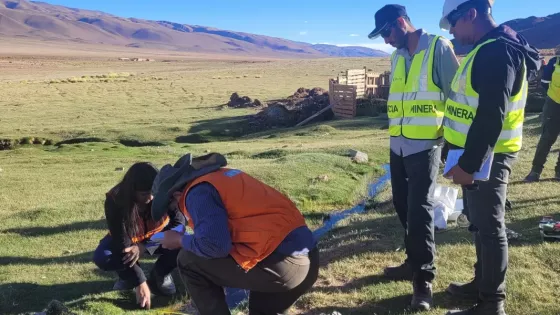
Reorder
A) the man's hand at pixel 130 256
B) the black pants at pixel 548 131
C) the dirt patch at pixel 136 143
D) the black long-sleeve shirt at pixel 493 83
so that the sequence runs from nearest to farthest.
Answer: the black long-sleeve shirt at pixel 493 83 < the man's hand at pixel 130 256 < the black pants at pixel 548 131 < the dirt patch at pixel 136 143

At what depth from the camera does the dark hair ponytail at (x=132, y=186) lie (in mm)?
4145

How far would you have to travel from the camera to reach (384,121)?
20984 mm

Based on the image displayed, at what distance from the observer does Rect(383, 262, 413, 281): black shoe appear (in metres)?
4.86

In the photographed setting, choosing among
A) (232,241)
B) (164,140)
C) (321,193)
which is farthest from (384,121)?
(232,241)

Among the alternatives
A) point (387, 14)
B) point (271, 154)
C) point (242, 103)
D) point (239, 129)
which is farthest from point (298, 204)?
point (242, 103)

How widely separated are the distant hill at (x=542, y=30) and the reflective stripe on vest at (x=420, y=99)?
116 m

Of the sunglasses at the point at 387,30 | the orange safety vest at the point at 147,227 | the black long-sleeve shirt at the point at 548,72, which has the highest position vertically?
the sunglasses at the point at 387,30

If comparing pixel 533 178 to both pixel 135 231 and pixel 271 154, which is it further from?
pixel 135 231

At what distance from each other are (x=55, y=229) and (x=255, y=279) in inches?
205

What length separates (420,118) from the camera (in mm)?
4246

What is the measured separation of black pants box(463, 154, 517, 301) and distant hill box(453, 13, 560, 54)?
383 ft

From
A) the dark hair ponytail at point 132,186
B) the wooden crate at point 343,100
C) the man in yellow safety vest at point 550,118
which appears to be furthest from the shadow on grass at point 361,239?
the wooden crate at point 343,100

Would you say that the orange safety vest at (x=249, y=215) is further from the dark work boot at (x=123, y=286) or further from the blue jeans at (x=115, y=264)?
the dark work boot at (x=123, y=286)

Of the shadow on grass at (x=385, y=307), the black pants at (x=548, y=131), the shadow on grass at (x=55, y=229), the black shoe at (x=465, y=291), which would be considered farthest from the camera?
the black pants at (x=548, y=131)
